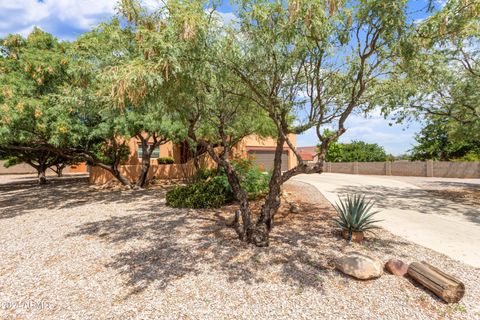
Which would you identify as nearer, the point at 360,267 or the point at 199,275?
the point at 360,267

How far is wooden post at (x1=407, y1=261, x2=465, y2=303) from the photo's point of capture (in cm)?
382

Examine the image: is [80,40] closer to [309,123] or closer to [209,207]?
[209,207]

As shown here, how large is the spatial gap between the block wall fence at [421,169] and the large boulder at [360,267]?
72.0 feet

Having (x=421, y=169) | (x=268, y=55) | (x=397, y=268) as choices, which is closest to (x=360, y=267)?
(x=397, y=268)

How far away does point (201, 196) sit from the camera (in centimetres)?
944

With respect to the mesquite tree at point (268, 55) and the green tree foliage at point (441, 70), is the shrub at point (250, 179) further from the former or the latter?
the green tree foliage at point (441, 70)

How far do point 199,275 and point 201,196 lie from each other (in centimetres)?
483

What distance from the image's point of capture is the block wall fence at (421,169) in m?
20.9

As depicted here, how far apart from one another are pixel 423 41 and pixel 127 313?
6285 millimetres

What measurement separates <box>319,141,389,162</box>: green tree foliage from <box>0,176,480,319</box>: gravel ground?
2572 centimetres

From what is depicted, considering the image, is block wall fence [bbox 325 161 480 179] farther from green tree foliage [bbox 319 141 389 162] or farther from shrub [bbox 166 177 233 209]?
shrub [bbox 166 177 233 209]

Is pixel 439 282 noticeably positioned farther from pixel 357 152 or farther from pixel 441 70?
pixel 357 152

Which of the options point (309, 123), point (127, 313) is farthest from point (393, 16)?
point (127, 313)

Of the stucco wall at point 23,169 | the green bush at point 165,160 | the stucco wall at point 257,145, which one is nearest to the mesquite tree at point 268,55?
the stucco wall at point 257,145
